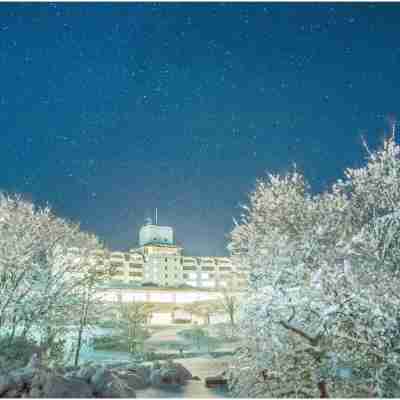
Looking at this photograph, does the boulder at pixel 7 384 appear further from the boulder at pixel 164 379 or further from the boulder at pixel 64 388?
the boulder at pixel 164 379

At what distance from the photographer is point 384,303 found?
11.8 metres

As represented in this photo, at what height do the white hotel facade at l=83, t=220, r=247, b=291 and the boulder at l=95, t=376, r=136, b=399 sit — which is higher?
the white hotel facade at l=83, t=220, r=247, b=291

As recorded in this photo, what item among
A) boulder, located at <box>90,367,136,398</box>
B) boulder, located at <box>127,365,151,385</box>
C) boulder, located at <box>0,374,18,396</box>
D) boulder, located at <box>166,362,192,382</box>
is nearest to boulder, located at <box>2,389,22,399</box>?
boulder, located at <box>0,374,18,396</box>

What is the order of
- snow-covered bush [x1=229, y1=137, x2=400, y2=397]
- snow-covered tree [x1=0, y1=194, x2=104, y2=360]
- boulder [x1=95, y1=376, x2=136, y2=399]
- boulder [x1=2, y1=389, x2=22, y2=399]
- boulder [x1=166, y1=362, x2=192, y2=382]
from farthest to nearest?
boulder [x1=166, y1=362, x2=192, y2=382], snow-covered tree [x1=0, y1=194, x2=104, y2=360], boulder [x1=95, y1=376, x2=136, y2=399], boulder [x1=2, y1=389, x2=22, y2=399], snow-covered bush [x1=229, y1=137, x2=400, y2=397]

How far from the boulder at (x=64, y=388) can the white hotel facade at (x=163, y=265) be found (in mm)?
86389

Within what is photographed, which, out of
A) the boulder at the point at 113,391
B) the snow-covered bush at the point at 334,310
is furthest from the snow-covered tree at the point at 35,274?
the snow-covered bush at the point at 334,310

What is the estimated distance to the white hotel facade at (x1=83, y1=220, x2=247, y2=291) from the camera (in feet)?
360

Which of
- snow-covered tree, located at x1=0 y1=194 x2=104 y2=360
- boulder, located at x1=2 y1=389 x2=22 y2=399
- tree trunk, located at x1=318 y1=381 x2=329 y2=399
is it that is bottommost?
tree trunk, located at x1=318 y1=381 x2=329 y2=399

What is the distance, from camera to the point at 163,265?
11319cm

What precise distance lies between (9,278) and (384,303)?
68.8ft

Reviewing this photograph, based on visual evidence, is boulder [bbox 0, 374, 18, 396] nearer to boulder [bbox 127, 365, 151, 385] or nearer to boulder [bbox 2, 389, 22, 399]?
boulder [bbox 2, 389, 22, 399]

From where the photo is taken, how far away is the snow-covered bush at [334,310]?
11500mm

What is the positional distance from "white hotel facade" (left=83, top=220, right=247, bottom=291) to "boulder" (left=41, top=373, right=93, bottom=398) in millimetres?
86389

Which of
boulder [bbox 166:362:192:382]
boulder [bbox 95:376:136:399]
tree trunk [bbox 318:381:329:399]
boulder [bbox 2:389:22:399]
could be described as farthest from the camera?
boulder [bbox 166:362:192:382]
